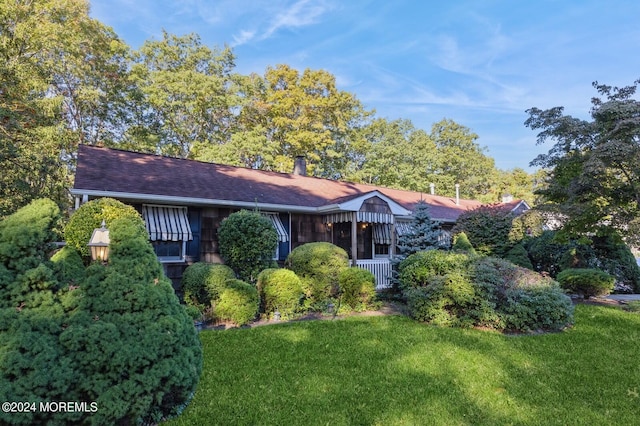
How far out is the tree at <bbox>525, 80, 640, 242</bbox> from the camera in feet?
30.8

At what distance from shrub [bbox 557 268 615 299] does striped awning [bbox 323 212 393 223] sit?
6144 mm

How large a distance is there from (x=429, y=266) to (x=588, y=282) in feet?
20.7

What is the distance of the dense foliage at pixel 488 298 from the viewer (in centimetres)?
761

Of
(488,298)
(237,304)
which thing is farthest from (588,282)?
(237,304)

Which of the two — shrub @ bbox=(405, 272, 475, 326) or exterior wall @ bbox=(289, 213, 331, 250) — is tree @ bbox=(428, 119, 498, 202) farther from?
shrub @ bbox=(405, 272, 475, 326)

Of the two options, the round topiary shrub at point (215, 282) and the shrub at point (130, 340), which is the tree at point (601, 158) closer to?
the round topiary shrub at point (215, 282)

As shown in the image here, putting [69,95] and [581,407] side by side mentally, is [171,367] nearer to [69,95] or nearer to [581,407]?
[581,407]

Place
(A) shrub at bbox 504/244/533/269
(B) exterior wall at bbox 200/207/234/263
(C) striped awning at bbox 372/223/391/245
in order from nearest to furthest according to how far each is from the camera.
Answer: (B) exterior wall at bbox 200/207/234/263
(A) shrub at bbox 504/244/533/269
(C) striped awning at bbox 372/223/391/245

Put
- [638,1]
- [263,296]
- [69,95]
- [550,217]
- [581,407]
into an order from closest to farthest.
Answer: [581,407]
[263,296]
[638,1]
[550,217]
[69,95]

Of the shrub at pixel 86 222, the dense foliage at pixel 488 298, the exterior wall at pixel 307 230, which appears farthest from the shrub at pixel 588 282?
the shrub at pixel 86 222

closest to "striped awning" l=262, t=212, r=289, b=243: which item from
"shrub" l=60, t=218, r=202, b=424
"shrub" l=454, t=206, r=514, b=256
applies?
"shrub" l=454, t=206, r=514, b=256

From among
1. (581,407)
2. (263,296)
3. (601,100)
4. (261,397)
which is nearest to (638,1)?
(601,100)

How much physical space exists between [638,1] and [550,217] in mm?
6500

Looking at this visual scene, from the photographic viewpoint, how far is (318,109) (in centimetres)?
2842
